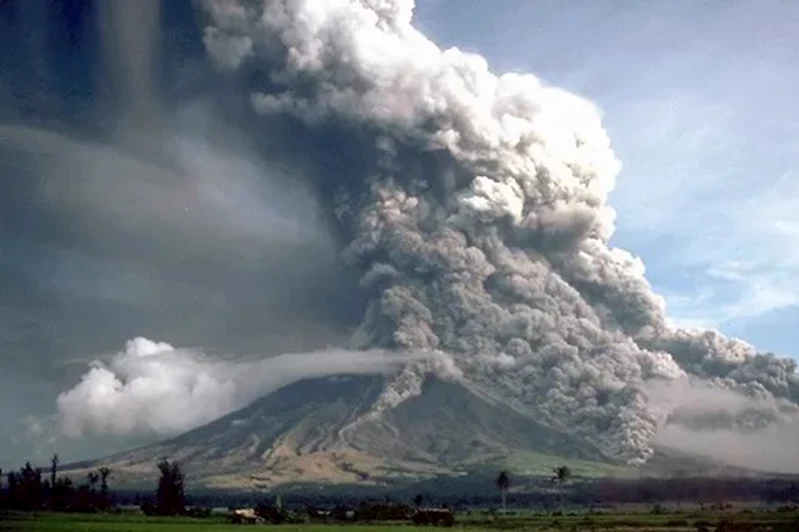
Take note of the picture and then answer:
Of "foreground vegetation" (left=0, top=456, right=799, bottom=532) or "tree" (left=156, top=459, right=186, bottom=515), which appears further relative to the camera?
"tree" (left=156, top=459, right=186, bottom=515)

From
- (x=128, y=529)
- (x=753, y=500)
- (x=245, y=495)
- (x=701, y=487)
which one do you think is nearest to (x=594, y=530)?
(x=128, y=529)

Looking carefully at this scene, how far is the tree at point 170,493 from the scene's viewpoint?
79062mm

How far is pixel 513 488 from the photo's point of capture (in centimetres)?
18525

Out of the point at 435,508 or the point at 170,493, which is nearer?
the point at 170,493

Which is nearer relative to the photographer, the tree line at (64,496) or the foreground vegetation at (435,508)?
the foreground vegetation at (435,508)

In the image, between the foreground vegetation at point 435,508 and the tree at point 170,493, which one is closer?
the foreground vegetation at point 435,508

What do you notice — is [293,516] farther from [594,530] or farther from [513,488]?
[513,488]

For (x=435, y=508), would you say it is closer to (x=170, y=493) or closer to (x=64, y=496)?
(x=170, y=493)

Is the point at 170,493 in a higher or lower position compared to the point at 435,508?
higher

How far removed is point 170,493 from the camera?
83750 mm

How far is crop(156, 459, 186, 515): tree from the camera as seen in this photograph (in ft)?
259

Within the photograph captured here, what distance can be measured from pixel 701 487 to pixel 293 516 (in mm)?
107528

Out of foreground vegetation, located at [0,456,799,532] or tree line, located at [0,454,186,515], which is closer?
foreground vegetation, located at [0,456,799,532]

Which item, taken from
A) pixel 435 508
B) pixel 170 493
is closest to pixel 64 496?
pixel 170 493
